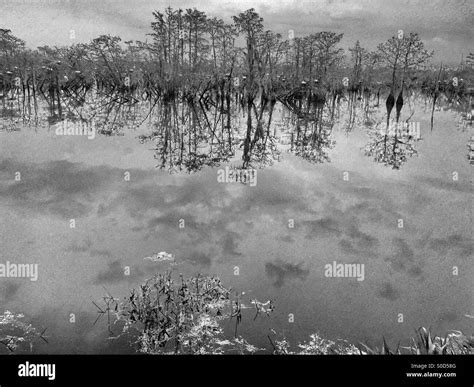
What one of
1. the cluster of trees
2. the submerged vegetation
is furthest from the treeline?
the submerged vegetation

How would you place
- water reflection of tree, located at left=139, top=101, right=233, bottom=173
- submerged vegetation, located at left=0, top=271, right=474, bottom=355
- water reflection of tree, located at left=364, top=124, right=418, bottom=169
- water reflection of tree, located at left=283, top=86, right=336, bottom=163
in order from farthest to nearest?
water reflection of tree, located at left=283, top=86, right=336, bottom=163 → water reflection of tree, located at left=364, top=124, right=418, bottom=169 → water reflection of tree, located at left=139, top=101, right=233, bottom=173 → submerged vegetation, located at left=0, top=271, right=474, bottom=355

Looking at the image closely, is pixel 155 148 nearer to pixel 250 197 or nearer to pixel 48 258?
pixel 250 197

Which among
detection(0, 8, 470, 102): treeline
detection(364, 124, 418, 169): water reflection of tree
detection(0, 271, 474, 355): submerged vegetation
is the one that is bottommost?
detection(0, 271, 474, 355): submerged vegetation

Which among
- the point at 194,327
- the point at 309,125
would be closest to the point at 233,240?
the point at 194,327

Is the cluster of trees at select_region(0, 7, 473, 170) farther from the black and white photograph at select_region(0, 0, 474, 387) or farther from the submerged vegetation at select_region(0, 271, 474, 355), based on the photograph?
the submerged vegetation at select_region(0, 271, 474, 355)

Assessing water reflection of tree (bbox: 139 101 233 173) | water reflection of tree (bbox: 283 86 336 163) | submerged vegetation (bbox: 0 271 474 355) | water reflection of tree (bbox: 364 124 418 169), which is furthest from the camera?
water reflection of tree (bbox: 283 86 336 163)

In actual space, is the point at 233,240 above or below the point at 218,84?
below

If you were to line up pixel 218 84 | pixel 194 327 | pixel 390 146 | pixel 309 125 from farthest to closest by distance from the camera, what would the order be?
1. pixel 218 84
2. pixel 309 125
3. pixel 390 146
4. pixel 194 327

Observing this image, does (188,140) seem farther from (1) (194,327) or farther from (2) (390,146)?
(1) (194,327)

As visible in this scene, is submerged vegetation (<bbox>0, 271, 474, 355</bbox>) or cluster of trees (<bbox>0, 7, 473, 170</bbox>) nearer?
submerged vegetation (<bbox>0, 271, 474, 355</bbox>)

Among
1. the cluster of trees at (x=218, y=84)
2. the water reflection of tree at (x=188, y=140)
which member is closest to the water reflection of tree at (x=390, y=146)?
the cluster of trees at (x=218, y=84)

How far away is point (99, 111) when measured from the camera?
6.27m

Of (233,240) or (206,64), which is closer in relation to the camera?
(233,240)
